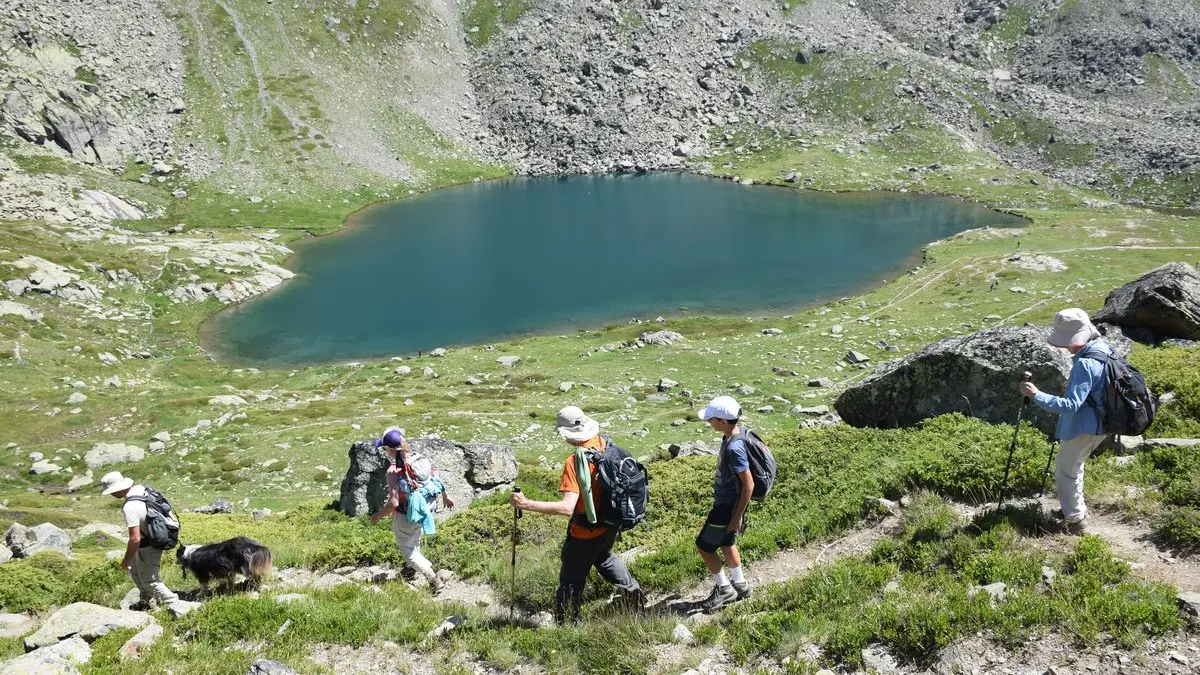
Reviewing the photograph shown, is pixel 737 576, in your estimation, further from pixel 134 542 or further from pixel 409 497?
pixel 134 542

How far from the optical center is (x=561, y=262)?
87.9 meters

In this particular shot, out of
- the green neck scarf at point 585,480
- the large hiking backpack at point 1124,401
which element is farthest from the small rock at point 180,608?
the large hiking backpack at point 1124,401

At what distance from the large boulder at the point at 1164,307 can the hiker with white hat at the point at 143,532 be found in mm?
28273

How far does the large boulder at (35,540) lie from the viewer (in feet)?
67.5

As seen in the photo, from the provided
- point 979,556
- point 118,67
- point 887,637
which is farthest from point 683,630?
point 118,67

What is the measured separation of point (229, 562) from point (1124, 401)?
15978 mm

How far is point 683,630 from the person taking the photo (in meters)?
10.1

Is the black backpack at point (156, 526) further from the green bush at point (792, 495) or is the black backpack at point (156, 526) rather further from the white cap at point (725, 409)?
the white cap at point (725, 409)

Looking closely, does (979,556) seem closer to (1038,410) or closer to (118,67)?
(1038,410)

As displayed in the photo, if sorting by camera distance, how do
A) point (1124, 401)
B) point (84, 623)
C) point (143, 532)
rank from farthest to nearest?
point (143, 532) → point (84, 623) → point (1124, 401)

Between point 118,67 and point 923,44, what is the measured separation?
579 ft

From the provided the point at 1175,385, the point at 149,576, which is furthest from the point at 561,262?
the point at 149,576

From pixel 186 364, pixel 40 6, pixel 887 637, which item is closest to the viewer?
pixel 887 637

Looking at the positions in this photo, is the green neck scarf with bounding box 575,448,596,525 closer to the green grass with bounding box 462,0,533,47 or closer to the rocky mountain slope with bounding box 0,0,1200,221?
the rocky mountain slope with bounding box 0,0,1200,221
